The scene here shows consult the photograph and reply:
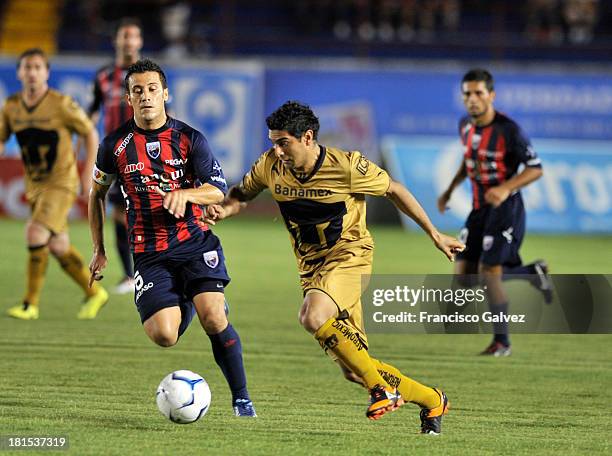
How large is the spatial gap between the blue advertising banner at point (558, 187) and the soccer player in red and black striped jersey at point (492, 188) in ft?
33.7

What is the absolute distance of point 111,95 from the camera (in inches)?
462

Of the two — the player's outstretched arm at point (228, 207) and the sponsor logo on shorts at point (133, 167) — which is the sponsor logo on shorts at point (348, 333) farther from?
the sponsor logo on shorts at point (133, 167)

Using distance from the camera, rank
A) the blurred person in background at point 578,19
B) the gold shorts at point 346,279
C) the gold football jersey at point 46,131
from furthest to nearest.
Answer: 1. the blurred person in background at point 578,19
2. the gold football jersey at point 46,131
3. the gold shorts at point 346,279

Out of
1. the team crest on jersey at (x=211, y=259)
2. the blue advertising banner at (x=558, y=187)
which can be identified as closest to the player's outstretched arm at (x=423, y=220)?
the team crest on jersey at (x=211, y=259)

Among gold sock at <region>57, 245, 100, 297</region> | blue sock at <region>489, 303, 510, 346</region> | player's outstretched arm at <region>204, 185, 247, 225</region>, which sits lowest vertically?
gold sock at <region>57, 245, 100, 297</region>

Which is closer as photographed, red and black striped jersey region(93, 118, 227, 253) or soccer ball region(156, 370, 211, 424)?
soccer ball region(156, 370, 211, 424)

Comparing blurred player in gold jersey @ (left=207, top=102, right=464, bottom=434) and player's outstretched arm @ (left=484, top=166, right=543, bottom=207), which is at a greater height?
blurred player in gold jersey @ (left=207, top=102, right=464, bottom=434)

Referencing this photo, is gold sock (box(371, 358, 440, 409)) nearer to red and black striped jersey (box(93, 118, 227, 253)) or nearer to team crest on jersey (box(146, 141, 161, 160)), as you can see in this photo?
red and black striped jersey (box(93, 118, 227, 253))

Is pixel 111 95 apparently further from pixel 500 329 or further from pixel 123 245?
pixel 500 329

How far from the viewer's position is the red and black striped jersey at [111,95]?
11648 millimetres

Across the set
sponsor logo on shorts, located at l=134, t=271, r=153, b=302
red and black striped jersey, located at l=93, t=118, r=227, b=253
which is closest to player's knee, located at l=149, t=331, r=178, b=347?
sponsor logo on shorts, located at l=134, t=271, r=153, b=302

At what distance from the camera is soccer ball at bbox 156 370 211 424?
19.1 ft

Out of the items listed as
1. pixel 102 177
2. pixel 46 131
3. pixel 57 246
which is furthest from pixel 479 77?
pixel 57 246

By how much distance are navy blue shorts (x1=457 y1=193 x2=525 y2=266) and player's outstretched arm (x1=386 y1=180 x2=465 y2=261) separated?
9.53 feet
